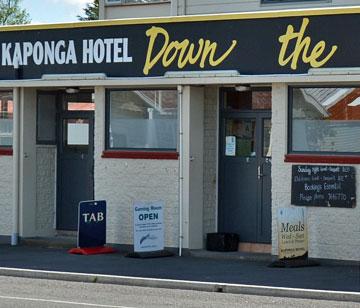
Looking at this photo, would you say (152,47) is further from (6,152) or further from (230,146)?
(6,152)

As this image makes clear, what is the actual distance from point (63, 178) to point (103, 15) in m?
5.32

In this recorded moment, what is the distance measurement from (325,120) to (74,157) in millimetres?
5666

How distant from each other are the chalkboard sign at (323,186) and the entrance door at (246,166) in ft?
3.48

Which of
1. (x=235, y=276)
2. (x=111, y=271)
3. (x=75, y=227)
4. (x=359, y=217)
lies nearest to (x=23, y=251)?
(x=75, y=227)

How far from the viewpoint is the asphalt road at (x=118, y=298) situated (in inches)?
451

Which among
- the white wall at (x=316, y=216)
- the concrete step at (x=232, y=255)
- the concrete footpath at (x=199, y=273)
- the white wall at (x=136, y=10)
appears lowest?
the concrete footpath at (x=199, y=273)

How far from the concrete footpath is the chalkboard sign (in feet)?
3.39

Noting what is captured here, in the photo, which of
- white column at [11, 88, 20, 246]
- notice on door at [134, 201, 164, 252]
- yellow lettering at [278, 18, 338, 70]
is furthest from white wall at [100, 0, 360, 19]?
notice on door at [134, 201, 164, 252]

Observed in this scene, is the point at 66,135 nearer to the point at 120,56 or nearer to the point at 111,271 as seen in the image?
the point at 120,56

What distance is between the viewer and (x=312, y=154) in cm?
1536

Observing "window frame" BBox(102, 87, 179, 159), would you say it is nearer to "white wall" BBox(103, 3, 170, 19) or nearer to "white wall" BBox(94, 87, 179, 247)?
"white wall" BBox(94, 87, 179, 247)

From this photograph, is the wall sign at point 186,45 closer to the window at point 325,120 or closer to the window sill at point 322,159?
the window at point 325,120

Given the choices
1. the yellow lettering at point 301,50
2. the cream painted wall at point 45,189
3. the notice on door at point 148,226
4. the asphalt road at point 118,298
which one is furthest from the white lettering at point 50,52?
the asphalt road at point 118,298

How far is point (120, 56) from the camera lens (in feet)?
55.3
